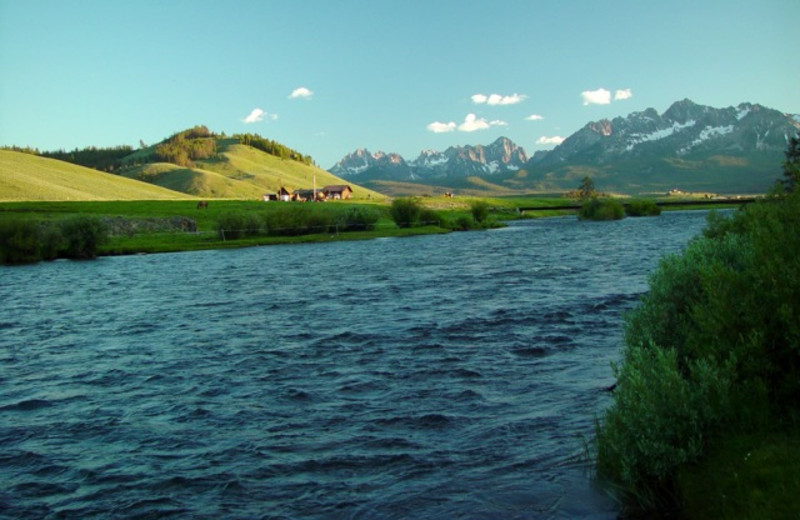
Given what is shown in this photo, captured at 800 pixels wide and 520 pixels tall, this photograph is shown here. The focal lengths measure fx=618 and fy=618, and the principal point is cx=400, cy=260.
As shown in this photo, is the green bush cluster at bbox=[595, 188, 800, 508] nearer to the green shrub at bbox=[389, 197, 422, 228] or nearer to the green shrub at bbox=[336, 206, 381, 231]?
the green shrub at bbox=[336, 206, 381, 231]

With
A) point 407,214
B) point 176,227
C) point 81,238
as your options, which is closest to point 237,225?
point 176,227

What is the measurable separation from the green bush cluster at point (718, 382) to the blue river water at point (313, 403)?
3.42 ft

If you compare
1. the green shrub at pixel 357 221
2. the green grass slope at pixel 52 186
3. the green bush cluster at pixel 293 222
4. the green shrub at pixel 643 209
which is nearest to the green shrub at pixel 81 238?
the green bush cluster at pixel 293 222

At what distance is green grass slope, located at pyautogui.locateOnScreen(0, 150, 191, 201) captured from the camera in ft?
483

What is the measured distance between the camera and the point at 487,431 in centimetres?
1419

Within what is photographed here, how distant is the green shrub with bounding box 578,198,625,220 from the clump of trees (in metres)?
142

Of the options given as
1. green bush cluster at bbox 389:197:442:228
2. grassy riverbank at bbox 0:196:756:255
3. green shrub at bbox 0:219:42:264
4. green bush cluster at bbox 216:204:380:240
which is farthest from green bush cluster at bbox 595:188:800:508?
green bush cluster at bbox 389:197:442:228

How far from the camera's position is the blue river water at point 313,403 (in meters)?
11.5

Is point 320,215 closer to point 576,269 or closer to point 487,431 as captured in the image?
point 576,269

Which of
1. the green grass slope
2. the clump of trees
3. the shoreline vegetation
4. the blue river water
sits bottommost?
the blue river water

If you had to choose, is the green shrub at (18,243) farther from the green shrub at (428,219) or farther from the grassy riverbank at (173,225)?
the green shrub at (428,219)

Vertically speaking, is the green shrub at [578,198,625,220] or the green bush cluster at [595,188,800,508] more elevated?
the green shrub at [578,198,625,220]

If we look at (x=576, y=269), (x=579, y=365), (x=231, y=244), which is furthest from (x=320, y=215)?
(x=579, y=365)

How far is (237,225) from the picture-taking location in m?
99.6
